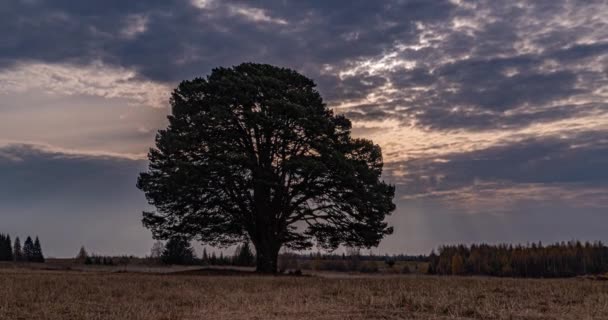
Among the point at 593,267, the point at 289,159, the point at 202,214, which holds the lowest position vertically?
the point at 593,267

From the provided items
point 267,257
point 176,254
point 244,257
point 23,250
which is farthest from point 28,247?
point 267,257

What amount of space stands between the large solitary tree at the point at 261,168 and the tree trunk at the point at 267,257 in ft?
0.20

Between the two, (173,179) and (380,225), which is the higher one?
(173,179)

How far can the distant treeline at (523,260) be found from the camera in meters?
59.0

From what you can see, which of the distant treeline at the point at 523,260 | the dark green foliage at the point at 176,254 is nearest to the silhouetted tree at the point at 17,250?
the dark green foliage at the point at 176,254

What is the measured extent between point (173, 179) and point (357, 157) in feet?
36.0

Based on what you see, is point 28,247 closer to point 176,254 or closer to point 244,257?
point 176,254

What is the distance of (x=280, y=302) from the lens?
16.3m

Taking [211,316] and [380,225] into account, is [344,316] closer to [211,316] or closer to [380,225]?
[211,316]

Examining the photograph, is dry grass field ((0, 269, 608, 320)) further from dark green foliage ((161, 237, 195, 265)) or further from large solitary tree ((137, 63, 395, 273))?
dark green foliage ((161, 237, 195, 265))

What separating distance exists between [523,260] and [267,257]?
39505mm

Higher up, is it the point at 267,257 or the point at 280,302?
the point at 267,257

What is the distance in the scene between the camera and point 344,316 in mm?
13211

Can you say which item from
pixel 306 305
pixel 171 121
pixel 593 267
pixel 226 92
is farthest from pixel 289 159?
pixel 593 267
